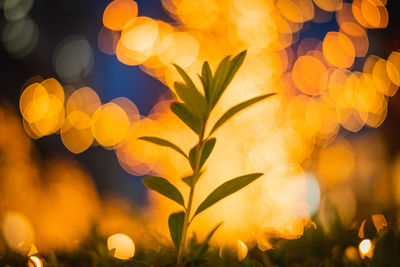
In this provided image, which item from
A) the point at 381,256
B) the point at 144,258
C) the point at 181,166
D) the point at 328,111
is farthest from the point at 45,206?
the point at 328,111

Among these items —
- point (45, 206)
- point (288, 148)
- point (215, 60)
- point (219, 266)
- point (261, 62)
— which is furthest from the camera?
point (288, 148)

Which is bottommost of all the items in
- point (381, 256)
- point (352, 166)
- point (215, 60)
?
point (352, 166)

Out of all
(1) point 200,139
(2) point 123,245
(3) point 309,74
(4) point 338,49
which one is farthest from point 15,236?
(3) point 309,74

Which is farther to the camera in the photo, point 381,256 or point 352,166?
point 352,166

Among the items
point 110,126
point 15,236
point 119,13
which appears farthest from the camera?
point 110,126

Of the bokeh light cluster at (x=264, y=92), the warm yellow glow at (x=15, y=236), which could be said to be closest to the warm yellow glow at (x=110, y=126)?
the bokeh light cluster at (x=264, y=92)

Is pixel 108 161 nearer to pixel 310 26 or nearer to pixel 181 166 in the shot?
pixel 181 166

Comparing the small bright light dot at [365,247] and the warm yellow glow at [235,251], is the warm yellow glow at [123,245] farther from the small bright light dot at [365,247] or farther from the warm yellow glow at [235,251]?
the small bright light dot at [365,247]

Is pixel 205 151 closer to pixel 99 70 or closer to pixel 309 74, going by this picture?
pixel 309 74
